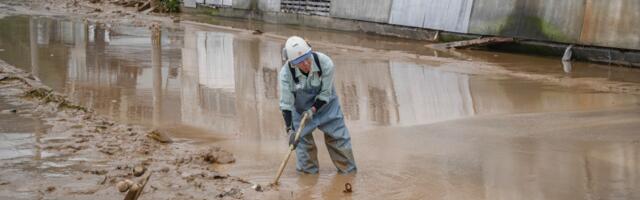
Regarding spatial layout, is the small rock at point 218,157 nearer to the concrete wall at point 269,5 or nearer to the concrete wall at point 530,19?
the concrete wall at point 530,19

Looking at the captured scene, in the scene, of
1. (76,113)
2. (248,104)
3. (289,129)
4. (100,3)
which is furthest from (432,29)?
(100,3)

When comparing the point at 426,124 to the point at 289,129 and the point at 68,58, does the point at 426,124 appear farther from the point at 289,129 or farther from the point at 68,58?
the point at 68,58

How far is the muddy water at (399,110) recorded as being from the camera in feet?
24.3

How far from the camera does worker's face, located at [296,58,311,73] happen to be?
22.8 feet

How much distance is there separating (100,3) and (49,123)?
25764mm

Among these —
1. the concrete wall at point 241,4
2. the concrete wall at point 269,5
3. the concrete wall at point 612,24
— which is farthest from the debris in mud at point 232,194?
the concrete wall at point 241,4

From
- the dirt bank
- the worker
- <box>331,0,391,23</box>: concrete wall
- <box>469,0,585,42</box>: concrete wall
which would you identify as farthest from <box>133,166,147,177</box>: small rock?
<box>331,0,391,23</box>: concrete wall

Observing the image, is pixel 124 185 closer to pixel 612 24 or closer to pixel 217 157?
pixel 217 157

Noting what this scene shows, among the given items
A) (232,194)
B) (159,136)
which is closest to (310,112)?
(232,194)

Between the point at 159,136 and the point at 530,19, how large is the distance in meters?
11.2

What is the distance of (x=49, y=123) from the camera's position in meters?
9.39

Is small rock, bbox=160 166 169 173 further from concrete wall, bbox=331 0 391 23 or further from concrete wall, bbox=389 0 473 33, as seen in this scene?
concrete wall, bbox=331 0 391 23

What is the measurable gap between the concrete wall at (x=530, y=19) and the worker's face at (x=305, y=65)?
11170 millimetres

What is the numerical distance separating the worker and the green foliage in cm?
2483
